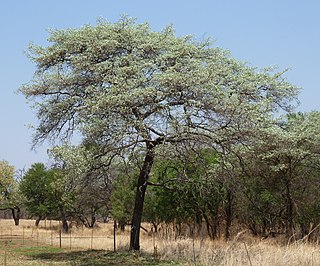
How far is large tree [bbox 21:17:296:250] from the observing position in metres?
16.5

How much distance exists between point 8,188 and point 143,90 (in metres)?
41.6

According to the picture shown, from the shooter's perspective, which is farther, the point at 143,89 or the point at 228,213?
the point at 228,213

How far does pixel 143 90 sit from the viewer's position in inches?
643

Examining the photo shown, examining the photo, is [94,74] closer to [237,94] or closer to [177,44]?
[177,44]

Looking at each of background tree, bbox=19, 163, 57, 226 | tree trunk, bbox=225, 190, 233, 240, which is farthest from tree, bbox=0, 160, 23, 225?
tree trunk, bbox=225, 190, 233, 240

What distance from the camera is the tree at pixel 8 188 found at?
52219mm

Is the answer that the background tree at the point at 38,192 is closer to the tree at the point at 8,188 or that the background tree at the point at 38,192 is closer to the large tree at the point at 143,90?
the tree at the point at 8,188

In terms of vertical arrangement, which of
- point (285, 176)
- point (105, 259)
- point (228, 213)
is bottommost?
point (105, 259)

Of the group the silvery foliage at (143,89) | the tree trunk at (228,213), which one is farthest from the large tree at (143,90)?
the tree trunk at (228,213)

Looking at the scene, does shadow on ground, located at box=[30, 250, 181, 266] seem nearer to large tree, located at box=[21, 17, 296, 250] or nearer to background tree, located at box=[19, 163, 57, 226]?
large tree, located at box=[21, 17, 296, 250]

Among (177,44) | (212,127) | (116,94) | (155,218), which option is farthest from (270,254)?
(155,218)

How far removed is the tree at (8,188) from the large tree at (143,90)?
34.1 metres

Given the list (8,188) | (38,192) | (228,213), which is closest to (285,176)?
(228,213)

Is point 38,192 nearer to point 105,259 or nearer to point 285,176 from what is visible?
point 105,259
